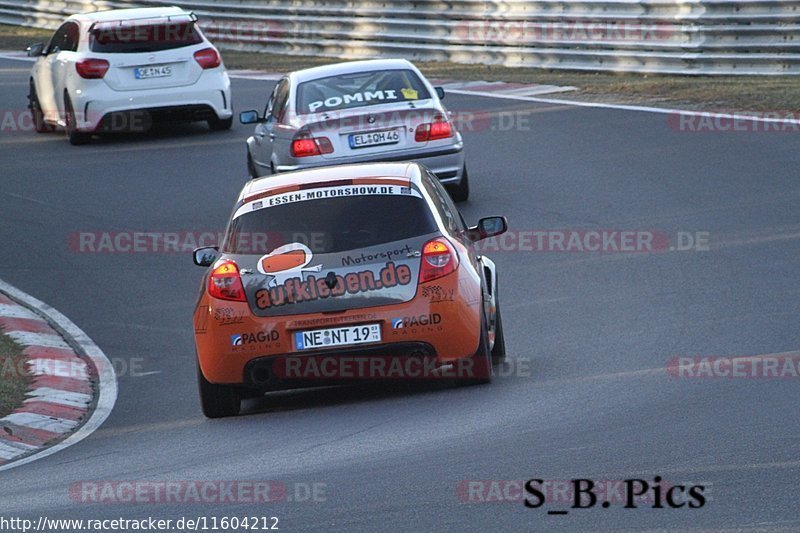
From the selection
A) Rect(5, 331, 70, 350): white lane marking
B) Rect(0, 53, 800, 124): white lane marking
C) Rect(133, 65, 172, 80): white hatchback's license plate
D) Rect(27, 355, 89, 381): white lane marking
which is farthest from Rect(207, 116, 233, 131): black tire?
Rect(27, 355, 89, 381): white lane marking

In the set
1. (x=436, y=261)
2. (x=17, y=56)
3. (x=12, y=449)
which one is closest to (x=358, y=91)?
Result: (x=436, y=261)

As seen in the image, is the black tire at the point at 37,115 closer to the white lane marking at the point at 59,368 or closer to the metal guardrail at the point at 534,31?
the metal guardrail at the point at 534,31

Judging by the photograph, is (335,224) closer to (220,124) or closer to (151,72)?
(151,72)

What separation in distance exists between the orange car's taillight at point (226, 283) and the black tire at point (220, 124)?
40.0 feet

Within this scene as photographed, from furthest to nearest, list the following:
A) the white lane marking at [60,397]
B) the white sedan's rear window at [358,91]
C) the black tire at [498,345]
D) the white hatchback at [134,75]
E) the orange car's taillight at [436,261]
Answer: the white hatchback at [134,75]
the white sedan's rear window at [358,91]
the white lane marking at [60,397]
the black tire at [498,345]
the orange car's taillight at [436,261]

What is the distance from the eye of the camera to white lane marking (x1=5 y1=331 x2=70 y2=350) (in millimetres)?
11805

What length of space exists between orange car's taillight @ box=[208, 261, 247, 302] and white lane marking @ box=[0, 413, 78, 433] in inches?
53.4

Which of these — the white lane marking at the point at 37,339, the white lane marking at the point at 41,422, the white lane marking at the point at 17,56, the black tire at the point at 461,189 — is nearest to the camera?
the white lane marking at the point at 41,422

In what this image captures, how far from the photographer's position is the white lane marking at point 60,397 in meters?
10.2

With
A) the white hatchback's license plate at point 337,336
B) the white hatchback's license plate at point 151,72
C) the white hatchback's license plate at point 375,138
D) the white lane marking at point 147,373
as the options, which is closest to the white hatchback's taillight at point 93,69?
the white hatchback's license plate at point 151,72

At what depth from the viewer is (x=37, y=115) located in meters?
22.0

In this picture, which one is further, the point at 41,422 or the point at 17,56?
the point at 17,56

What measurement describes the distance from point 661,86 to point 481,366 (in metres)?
13.5

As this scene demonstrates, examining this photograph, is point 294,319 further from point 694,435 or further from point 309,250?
point 694,435
